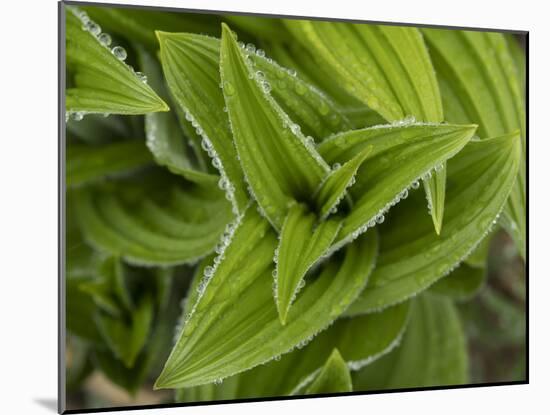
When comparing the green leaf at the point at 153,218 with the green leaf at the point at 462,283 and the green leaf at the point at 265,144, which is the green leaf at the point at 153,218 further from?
the green leaf at the point at 462,283

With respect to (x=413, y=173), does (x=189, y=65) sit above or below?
above

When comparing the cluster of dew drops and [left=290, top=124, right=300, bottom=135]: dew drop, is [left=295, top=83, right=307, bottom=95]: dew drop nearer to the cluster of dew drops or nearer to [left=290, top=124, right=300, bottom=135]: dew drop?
[left=290, top=124, right=300, bottom=135]: dew drop

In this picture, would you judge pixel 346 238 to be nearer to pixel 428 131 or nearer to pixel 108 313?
pixel 428 131

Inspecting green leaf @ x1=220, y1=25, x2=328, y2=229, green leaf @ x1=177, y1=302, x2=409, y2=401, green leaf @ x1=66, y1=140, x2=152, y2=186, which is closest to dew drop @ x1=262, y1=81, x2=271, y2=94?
green leaf @ x1=220, y1=25, x2=328, y2=229

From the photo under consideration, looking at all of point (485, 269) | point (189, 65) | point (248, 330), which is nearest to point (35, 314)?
point (248, 330)

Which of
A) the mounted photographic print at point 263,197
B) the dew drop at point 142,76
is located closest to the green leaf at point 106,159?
the mounted photographic print at point 263,197

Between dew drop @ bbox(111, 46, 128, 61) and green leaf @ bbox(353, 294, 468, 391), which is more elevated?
dew drop @ bbox(111, 46, 128, 61)

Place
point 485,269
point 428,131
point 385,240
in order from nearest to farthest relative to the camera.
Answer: point 428,131, point 385,240, point 485,269
